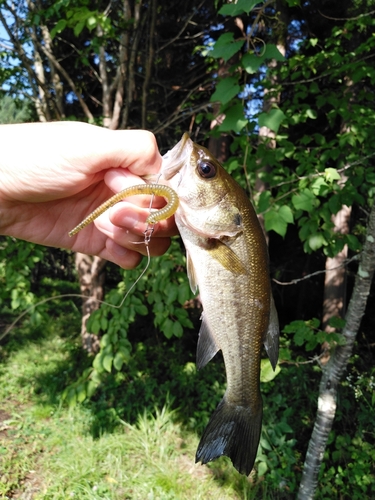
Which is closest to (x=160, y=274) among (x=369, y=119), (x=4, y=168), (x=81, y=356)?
(x=4, y=168)

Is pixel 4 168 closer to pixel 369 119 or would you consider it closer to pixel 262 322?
pixel 262 322

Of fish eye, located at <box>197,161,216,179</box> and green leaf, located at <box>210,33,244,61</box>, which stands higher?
green leaf, located at <box>210,33,244,61</box>

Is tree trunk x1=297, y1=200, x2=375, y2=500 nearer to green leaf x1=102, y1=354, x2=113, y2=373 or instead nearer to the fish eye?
the fish eye

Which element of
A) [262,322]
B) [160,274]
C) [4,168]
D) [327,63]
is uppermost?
[327,63]

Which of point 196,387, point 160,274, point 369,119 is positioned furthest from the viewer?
point 196,387

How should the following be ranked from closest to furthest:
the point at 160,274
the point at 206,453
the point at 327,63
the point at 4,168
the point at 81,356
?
the point at 206,453 < the point at 4,168 < the point at 160,274 < the point at 327,63 < the point at 81,356

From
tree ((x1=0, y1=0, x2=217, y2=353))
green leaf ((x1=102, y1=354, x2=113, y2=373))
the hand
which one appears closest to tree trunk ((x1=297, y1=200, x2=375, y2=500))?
the hand

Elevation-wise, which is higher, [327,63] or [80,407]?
[327,63]

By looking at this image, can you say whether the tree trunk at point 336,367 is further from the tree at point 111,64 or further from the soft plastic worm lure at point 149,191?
the tree at point 111,64
